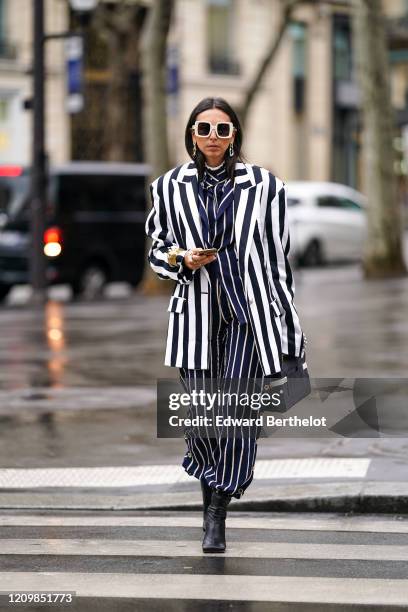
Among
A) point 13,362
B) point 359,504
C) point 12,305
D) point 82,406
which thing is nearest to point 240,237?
point 359,504

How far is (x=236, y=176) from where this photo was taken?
20.3 feet

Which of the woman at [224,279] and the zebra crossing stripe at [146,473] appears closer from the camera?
the woman at [224,279]

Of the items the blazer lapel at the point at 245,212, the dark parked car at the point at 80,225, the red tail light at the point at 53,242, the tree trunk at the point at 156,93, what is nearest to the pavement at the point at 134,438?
the blazer lapel at the point at 245,212

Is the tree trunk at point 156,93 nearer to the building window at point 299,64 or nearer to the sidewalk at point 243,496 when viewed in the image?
the sidewalk at point 243,496

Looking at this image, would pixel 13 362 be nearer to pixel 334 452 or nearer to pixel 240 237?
pixel 334 452

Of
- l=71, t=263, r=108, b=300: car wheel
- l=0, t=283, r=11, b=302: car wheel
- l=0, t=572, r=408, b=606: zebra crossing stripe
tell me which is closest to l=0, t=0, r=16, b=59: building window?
l=71, t=263, r=108, b=300: car wheel

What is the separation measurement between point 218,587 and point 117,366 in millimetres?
7662

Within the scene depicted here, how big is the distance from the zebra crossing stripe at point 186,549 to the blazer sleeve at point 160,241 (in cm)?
106

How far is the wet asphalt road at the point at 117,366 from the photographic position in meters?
8.80

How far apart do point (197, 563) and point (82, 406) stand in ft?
15.4

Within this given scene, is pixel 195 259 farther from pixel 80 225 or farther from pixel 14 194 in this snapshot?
pixel 80 225

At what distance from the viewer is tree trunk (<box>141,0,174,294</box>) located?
2447cm

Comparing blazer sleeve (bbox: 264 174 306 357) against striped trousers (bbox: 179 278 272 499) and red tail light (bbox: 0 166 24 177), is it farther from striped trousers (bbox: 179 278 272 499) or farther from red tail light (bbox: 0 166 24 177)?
red tail light (bbox: 0 166 24 177)

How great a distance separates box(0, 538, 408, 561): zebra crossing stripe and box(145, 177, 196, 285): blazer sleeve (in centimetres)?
106
